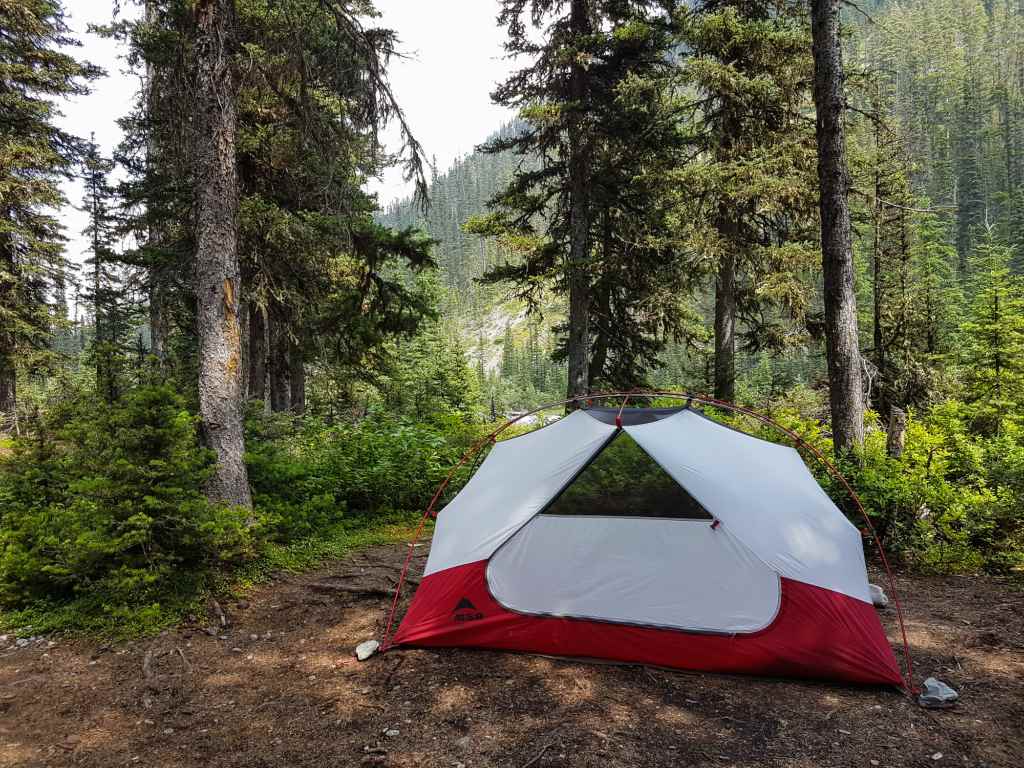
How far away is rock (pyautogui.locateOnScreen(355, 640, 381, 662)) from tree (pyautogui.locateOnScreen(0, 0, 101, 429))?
12756 millimetres

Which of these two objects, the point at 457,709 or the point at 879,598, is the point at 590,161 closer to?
the point at 879,598

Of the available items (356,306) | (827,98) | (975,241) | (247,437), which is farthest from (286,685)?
(975,241)

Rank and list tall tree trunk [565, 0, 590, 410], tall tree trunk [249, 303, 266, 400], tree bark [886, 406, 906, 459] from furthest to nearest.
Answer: tall tree trunk [249, 303, 266, 400], tall tree trunk [565, 0, 590, 410], tree bark [886, 406, 906, 459]

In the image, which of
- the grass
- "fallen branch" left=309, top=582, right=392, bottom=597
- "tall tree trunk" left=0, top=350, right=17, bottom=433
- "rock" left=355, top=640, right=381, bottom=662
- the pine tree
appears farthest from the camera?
the pine tree

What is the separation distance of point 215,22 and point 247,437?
5.23 metres

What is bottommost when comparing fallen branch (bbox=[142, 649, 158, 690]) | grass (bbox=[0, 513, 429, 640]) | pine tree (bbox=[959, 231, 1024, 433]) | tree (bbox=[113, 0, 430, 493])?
fallen branch (bbox=[142, 649, 158, 690])

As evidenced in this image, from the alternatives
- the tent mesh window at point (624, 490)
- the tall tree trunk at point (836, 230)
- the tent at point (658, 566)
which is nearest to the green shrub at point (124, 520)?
the tent at point (658, 566)

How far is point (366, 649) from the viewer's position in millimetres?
4082

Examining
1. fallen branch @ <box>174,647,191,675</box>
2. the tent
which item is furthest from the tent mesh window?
fallen branch @ <box>174,647,191,675</box>

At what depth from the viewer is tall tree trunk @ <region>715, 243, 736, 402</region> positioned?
37.4ft

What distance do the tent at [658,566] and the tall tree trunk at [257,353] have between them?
8273 mm

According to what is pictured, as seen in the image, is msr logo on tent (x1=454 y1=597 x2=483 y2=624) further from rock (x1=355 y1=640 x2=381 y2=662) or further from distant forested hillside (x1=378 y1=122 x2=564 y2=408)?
distant forested hillside (x1=378 y1=122 x2=564 y2=408)

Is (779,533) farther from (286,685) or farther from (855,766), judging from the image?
(286,685)

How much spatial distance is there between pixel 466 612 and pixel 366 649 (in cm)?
82
